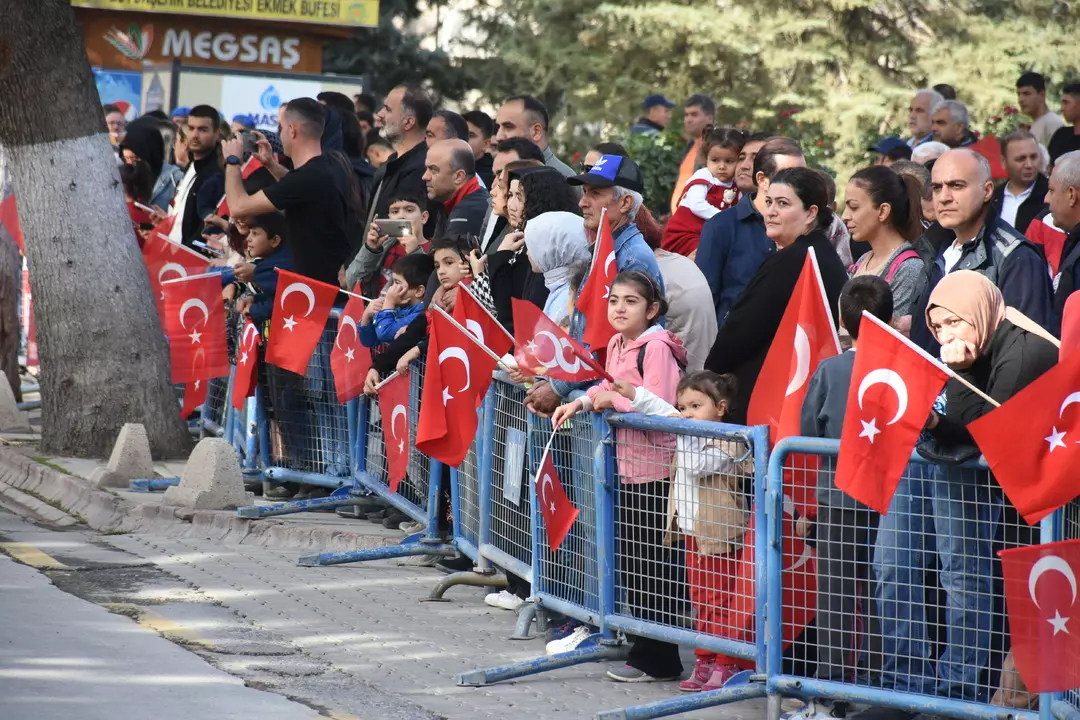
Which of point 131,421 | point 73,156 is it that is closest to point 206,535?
point 131,421

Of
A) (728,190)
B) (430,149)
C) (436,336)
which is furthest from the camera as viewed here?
(728,190)

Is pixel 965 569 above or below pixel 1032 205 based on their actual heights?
below

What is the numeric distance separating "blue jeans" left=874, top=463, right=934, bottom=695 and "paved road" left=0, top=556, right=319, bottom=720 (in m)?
2.06

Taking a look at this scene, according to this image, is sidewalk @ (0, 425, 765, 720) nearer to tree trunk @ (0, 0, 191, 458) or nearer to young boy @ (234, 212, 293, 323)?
tree trunk @ (0, 0, 191, 458)

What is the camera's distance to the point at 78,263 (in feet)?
36.6

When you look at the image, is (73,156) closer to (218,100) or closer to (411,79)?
(218,100)

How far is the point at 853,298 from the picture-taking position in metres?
5.95

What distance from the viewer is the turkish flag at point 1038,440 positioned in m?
4.91

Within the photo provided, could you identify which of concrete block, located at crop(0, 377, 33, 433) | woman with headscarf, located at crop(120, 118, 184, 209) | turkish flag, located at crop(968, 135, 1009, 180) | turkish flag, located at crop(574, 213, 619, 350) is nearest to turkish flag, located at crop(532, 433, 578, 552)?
turkish flag, located at crop(574, 213, 619, 350)

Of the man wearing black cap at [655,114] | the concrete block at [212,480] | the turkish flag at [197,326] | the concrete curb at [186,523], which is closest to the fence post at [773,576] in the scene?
the concrete curb at [186,523]

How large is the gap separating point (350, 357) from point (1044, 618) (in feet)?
16.6

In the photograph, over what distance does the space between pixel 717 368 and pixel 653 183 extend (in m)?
11.2

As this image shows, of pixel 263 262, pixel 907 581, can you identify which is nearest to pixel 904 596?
pixel 907 581

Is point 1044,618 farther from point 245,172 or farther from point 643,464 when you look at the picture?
point 245,172
